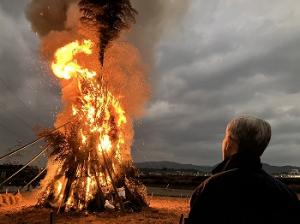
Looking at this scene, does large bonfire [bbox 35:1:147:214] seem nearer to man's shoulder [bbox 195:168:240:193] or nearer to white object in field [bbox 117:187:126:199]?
white object in field [bbox 117:187:126:199]

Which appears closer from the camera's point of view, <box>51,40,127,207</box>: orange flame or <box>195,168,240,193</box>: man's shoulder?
<box>195,168,240,193</box>: man's shoulder

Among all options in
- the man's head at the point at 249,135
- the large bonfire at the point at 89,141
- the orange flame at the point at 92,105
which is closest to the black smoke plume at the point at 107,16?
the large bonfire at the point at 89,141

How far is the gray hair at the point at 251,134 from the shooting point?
351 centimetres

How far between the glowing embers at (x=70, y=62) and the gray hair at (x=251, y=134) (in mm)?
18367

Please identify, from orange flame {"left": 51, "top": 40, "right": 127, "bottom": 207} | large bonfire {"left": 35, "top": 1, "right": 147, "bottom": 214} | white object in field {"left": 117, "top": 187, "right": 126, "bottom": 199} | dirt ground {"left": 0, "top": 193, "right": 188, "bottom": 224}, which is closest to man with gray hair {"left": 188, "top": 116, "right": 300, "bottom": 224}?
dirt ground {"left": 0, "top": 193, "right": 188, "bottom": 224}

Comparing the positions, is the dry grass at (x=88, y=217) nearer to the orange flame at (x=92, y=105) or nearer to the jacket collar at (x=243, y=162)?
the orange flame at (x=92, y=105)

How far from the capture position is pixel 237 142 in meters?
3.53

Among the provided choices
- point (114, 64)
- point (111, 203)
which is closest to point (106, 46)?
point (114, 64)

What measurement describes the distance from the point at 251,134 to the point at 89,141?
17038 mm

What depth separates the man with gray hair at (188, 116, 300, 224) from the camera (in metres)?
3.35

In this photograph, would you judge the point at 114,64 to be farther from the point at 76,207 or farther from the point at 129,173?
the point at 76,207

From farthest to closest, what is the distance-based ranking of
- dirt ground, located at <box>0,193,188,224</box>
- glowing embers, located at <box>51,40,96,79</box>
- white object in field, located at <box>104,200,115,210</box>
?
1. glowing embers, located at <box>51,40,96,79</box>
2. white object in field, located at <box>104,200,115,210</box>
3. dirt ground, located at <box>0,193,188,224</box>

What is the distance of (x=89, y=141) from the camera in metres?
20.1

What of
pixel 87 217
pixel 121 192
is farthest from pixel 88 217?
pixel 121 192
